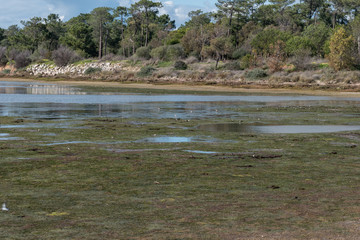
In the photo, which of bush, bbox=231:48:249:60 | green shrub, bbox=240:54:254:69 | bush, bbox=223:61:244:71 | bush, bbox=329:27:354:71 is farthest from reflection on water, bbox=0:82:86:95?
bush, bbox=329:27:354:71

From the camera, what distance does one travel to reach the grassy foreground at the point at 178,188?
339 inches

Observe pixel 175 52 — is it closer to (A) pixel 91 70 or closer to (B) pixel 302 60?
(A) pixel 91 70

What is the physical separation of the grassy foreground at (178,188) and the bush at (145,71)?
242ft

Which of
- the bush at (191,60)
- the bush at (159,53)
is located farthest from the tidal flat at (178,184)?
the bush at (159,53)

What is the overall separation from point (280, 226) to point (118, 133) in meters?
14.6

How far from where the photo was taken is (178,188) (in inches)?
459

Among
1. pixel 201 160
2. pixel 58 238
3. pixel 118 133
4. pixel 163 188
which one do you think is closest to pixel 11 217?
pixel 58 238

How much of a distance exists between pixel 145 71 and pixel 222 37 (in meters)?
15.8

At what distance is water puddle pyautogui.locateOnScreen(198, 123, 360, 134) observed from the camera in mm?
24372

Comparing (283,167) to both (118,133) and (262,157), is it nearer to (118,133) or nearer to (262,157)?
(262,157)

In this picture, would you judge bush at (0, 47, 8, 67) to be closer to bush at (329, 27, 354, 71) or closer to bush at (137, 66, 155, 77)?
bush at (137, 66, 155, 77)

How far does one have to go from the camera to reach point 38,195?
10898mm

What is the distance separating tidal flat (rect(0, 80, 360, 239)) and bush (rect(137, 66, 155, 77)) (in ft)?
232

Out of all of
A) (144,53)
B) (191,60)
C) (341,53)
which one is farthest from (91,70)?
(341,53)
